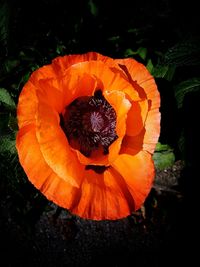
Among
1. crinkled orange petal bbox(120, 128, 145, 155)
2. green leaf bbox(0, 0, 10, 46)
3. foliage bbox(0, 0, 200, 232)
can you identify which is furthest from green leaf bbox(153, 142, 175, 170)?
green leaf bbox(0, 0, 10, 46)

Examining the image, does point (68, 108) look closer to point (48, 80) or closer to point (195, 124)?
point (48, 80)

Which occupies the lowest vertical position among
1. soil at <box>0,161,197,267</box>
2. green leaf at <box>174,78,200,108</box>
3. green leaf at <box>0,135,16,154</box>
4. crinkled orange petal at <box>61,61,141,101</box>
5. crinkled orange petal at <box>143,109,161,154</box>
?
soil at <box>0,161,197,267</box>

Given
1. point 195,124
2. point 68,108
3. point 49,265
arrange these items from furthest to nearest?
point 49,265 → point 195,124 → point 68,108

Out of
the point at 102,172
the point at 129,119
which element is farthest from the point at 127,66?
the point at 102,172

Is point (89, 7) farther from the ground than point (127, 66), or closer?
farther from the ground

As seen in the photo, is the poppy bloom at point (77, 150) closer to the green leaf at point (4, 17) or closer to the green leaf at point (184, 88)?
the green leaf at point (184, 88)

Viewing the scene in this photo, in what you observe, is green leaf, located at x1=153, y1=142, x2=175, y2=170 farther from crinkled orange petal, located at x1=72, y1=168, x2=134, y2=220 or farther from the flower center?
crinkled orange petal, located at x1=72, y1=168, x2=134, y2=220

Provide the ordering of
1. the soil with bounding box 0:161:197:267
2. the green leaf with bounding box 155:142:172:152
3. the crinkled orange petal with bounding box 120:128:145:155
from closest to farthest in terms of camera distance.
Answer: the crinkled orange petal with bounding box 120:128:145:155 → the green leaf with bounding box 155:142:172:152 → the soil with bounding box 0:161:197:267
